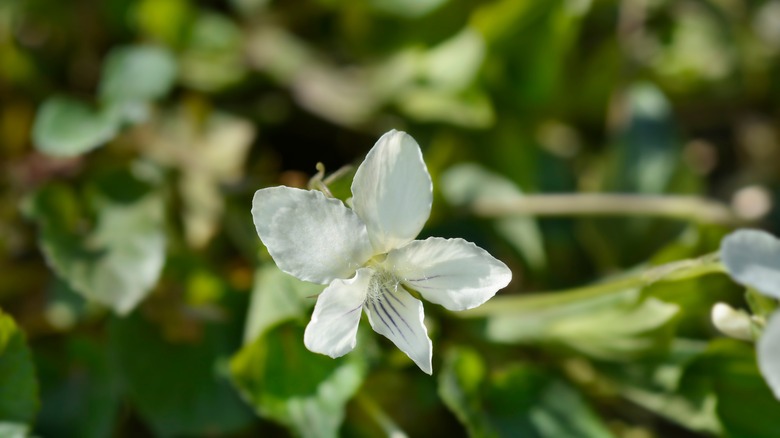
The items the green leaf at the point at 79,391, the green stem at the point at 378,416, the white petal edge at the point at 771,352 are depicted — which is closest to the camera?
the white petal edge at the point at 771,352

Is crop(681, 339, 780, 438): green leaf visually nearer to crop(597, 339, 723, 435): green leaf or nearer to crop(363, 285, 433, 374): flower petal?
crop(597, 339, 723, 435): green leaf

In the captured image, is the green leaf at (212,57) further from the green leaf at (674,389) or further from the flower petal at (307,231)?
the green leaf at (674,389)

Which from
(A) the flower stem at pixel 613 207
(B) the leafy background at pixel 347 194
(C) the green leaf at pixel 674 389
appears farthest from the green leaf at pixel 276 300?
(C) the green leaf at pixel 674 389

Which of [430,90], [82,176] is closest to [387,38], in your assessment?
[430,90]

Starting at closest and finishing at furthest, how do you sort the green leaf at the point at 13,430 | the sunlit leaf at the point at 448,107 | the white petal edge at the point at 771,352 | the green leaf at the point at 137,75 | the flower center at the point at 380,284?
the white petal edge at the point at 771,352, the flower center at the point at 380,284, the green leaf at the point at 13,430, the green leaf at the point at 137,75, the sunlit leaf at the point at 448,107

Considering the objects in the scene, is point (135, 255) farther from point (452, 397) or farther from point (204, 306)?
point (452, 397)

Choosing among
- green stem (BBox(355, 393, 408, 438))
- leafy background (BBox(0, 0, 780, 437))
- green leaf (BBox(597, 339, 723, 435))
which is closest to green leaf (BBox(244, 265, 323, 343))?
leafy background (BBox(0, 0, 780, 437))
